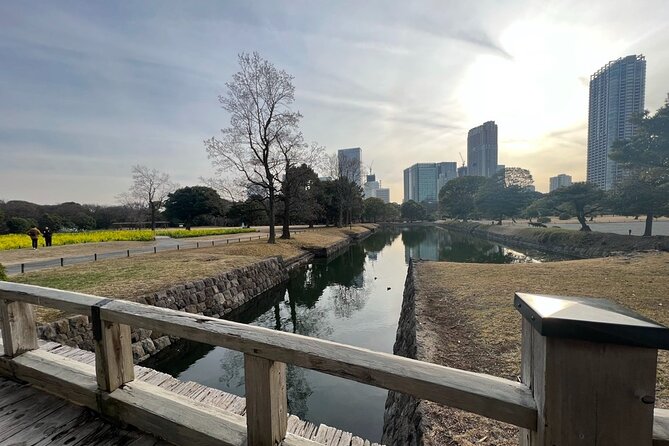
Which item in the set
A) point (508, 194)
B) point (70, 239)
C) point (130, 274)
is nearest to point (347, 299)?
point (130, 274)

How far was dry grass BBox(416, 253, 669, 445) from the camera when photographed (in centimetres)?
294

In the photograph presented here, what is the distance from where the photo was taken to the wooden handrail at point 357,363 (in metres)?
1.18

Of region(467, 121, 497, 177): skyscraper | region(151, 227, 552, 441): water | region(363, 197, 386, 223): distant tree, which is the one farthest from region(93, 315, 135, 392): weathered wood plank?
region(467, 121, 497, 177): skyscraper

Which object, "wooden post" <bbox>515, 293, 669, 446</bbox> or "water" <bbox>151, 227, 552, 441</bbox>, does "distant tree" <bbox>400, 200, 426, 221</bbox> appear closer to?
"water" <bbox>151, 227, 552, 441</bbox>

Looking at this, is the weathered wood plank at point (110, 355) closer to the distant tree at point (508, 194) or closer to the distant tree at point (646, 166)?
the distant tree at point (646, 166)

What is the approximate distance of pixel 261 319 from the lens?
985 cm

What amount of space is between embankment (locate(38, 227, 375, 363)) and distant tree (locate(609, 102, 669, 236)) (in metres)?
20.5

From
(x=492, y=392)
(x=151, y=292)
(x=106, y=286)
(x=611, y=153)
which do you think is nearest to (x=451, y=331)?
(x=492, y=392)

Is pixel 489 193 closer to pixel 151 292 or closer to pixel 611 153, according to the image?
pixel 611 153

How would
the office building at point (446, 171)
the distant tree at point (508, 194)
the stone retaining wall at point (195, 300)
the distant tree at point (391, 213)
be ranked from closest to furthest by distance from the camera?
the stone retaining wall at point (195, 300), the distant tree at point (508, 194), the distant tree at point (391, 213), the office building at point (446, 171)

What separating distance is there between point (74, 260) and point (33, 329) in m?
11.9

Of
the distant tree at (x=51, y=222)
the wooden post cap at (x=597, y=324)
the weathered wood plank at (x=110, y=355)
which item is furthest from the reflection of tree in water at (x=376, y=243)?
the distant tree at (x=51, y=222)

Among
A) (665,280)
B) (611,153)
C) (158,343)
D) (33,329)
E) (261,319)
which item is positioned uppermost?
(611,153)

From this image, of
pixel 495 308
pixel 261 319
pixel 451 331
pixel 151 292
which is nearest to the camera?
pixel 451 331
